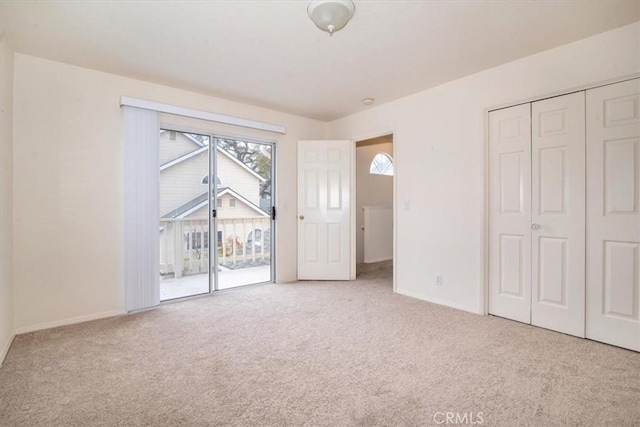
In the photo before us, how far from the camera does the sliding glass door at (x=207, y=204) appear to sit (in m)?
3.60

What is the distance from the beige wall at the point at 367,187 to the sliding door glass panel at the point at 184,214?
2.90 metres

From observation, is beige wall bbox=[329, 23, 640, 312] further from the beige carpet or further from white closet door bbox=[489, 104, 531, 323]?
the beige carpet

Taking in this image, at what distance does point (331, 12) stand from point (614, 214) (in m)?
2.55

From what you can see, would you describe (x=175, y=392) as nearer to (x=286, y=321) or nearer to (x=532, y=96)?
(x=286, y=321)

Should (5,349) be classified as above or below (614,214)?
below

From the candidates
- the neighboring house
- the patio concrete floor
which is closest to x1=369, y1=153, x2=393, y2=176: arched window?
the neighboring house

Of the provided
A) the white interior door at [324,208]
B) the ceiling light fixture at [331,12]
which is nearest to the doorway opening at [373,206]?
the white interior door at [324,208]

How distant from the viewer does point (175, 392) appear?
1.77 m

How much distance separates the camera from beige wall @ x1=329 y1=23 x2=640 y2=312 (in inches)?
95.6

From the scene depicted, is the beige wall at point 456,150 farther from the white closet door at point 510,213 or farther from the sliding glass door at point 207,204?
the sliding glass door at point 207,204

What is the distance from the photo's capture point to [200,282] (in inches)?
150

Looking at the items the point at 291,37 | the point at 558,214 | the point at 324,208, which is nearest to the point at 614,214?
the point at 558,214

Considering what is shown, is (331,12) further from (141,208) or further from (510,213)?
(141,208)

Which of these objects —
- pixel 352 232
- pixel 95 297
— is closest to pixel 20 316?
pixel 95 297
